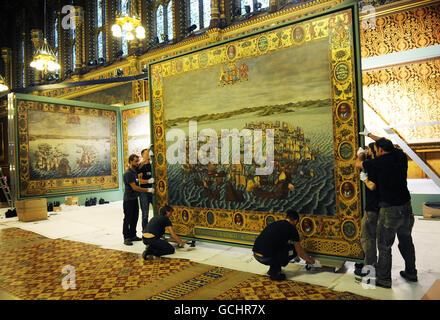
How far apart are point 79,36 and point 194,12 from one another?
26.8 feet

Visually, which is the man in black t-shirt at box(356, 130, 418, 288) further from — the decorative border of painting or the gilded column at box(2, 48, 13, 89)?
the gilded column at box(2, 48, 13, 89)

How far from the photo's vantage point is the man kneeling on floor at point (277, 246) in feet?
13.3

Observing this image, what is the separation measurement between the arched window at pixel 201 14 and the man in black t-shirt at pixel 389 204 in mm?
11521

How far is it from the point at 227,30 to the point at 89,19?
9.97 meters

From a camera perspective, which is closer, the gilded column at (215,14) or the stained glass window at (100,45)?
the gilded column at (215,14)

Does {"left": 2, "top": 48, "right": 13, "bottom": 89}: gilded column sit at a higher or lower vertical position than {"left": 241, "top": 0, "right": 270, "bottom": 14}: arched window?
higher

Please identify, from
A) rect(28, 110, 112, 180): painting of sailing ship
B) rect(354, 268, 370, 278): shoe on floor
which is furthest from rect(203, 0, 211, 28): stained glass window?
rect(354, 268, 370, 278): shoe on floor

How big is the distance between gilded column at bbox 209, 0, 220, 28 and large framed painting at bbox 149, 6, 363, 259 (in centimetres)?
676

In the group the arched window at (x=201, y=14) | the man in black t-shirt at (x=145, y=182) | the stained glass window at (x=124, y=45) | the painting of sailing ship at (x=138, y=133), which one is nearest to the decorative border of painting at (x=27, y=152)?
the painting of sailing ship at (x=138, y=133)

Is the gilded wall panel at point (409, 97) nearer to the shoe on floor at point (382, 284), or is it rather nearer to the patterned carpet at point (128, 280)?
the shoe on floor at point (382, 284)

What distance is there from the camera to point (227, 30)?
1232cm

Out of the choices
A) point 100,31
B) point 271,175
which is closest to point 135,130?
point 100,31

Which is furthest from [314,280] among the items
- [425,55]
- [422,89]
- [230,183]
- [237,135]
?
[422,89]

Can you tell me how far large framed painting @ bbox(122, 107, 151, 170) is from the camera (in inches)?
486
